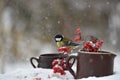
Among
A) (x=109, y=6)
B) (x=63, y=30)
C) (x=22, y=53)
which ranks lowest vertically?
(x=22, y=53)

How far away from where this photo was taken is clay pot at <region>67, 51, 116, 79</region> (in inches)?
77.5

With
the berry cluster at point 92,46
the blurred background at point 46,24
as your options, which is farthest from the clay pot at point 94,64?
the blurred background at point 46,24

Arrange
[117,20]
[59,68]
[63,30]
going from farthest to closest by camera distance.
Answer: [63,30]
[117,20]
[59,68]

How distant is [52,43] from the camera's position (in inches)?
249

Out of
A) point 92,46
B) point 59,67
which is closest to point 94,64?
point 92,46

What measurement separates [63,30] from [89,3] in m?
0.70

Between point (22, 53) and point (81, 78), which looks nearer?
point (81, 78)

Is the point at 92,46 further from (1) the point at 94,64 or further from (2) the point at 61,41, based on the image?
(2) the point at 61,41

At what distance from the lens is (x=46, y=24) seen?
6.63 m

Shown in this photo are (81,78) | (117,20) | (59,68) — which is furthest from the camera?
(117,20)

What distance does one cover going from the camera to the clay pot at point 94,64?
1968 mm

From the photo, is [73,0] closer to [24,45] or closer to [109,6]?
[109,6]

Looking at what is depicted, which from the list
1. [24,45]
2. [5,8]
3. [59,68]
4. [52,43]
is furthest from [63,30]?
[59,68]

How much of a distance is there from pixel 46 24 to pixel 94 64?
4.69 metres
